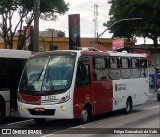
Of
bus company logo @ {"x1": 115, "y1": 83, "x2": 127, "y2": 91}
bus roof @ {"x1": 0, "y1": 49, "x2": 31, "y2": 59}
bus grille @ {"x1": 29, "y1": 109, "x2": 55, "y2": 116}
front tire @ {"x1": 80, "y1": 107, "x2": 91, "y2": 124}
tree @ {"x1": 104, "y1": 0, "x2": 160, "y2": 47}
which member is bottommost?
front tire @ {"x1": 80, "y1": 107, "x2": 91, "y2": 124}

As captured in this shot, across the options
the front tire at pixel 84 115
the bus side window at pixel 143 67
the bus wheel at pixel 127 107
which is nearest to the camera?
the front tire at pixel 84 115

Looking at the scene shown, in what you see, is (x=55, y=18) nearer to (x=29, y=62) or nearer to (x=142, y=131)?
(x=29, y=62)

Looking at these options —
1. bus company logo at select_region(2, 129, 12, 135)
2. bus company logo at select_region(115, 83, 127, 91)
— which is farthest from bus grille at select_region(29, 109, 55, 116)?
bus company logo at select_region(115, 83, 127, 91)

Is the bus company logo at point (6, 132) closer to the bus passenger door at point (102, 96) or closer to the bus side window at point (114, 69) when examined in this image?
the bus passenger door at point (102, 96)

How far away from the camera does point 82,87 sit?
49.4 ft

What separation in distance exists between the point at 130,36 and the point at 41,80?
154ft

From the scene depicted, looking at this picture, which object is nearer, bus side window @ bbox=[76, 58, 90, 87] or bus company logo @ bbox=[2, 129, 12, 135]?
bus company logo @ bbox=[2, 129, 12, 135]

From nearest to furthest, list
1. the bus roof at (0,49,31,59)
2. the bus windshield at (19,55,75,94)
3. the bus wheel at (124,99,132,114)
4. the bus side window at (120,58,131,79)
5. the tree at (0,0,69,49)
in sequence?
the bus windshield at (19,55,75,94)
the bus roof at (0,49,31,59)
the bus side window at (120,58,131,79)
the bus wheel at (124,99,132,114)
the tree at (0,0,69,49)

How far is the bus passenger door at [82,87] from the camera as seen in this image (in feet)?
47.7

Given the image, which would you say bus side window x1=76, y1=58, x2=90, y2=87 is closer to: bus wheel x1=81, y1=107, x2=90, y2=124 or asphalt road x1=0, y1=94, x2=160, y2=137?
bus wheel x1=81, y1=107, x2=90, y2=124

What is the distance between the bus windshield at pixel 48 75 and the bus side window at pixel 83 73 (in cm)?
36

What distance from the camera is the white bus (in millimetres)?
15273

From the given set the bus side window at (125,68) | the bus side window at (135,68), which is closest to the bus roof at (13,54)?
the bus side window at (125,68)

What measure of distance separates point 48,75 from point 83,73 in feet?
4.62
